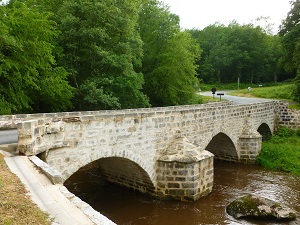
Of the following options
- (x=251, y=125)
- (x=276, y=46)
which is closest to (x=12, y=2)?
(x=251, y=125)

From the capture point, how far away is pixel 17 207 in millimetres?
3811

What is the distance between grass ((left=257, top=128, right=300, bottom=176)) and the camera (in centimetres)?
1585

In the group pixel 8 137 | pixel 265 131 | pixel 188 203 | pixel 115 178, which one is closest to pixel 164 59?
pixel 265 131

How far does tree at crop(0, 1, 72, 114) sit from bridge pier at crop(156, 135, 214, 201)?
26.3ft

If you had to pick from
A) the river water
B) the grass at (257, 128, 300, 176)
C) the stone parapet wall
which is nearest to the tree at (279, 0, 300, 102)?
the stone parapet wall

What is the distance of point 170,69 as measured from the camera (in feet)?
82.3

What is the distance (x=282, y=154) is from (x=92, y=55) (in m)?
12.9

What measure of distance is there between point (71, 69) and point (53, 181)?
45.6ft

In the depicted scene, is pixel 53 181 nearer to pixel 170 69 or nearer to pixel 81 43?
pixel 81 43

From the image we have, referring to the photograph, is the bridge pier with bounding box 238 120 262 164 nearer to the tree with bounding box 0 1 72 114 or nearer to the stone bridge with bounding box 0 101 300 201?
the stone bridge with bounding box 0 101 300 201

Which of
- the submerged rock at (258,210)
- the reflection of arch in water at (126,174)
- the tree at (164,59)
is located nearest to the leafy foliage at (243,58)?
the tree at (164,59)

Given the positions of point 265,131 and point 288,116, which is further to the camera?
point 288,116

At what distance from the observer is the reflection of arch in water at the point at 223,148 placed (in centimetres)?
1677

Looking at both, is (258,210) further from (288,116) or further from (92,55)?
(288,116)
